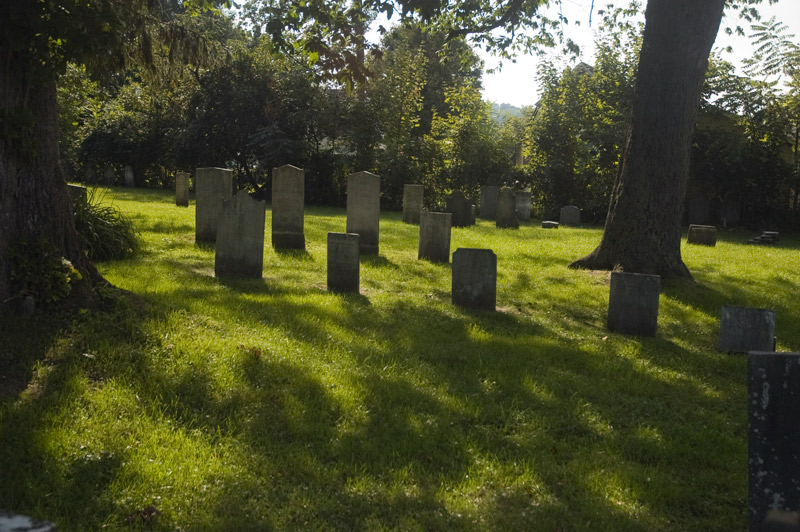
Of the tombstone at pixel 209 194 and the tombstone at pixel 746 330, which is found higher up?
the tombstone at pixel 209 194

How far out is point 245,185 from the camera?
27.9 metres

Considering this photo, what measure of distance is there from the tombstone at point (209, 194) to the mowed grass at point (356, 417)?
3253 millimetres

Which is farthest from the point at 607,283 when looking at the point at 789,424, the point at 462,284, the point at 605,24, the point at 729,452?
the point at 605,24

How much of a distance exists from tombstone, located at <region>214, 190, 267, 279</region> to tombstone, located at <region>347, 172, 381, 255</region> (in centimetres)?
345

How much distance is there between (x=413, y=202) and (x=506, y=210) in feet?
8.96

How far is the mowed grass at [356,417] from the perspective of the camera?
364 centimetres

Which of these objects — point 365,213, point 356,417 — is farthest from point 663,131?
point 356,417

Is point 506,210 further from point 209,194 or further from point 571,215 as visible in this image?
point 209,194

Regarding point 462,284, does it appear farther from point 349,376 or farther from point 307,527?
point 307,527

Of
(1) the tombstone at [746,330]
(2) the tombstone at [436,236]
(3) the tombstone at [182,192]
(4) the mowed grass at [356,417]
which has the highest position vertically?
(3) the tombstone at [182,192]

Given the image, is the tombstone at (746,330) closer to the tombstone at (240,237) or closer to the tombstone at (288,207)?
the tombstone at (240,237)

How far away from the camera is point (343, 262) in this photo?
8.66 meters

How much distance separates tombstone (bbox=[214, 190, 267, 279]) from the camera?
8.84 metres

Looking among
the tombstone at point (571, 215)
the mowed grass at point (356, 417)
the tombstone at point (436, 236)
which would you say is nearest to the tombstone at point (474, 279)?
the mowed grass at point (356, 417)
